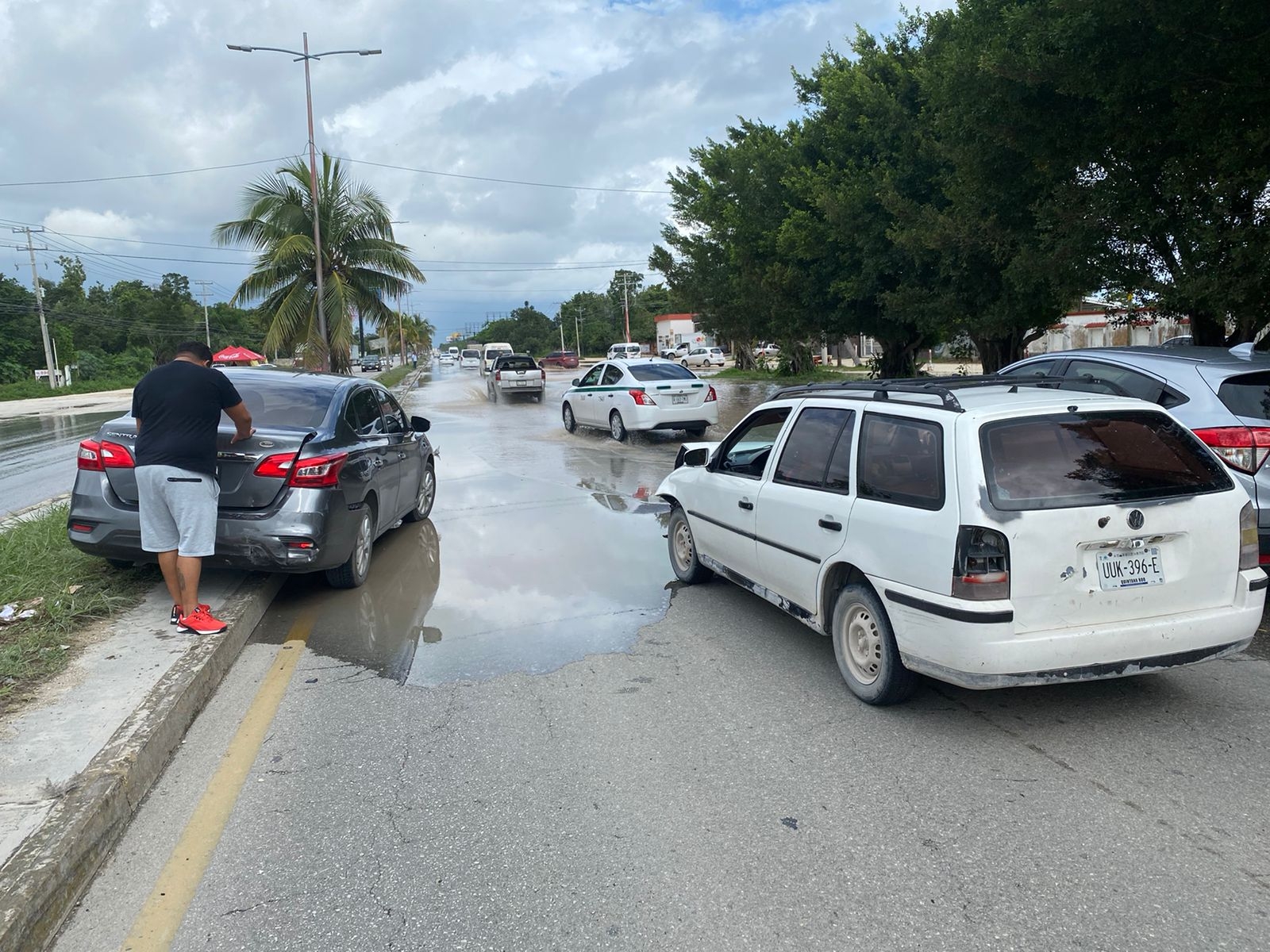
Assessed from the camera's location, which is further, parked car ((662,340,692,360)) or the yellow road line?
parked car ((662,340,692,360))

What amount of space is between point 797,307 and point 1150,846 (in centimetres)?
2103

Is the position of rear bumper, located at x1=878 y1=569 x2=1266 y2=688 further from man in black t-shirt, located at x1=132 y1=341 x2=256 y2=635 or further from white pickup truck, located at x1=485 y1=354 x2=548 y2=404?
white pickup truck, located at x1=485 y1=354 x2=548 y2=404

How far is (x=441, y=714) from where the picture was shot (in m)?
4.84

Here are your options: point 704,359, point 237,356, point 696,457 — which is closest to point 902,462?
point 696,457

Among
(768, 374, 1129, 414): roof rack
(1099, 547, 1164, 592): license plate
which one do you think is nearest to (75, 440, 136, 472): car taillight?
(768, 374, 1129, 414): roof rack

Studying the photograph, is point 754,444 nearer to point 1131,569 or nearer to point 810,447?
point 810,447

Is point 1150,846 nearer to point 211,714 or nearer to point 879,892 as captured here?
point 879,892

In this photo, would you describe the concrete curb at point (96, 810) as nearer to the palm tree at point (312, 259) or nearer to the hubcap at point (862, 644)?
the hubcap at point (862, 644)

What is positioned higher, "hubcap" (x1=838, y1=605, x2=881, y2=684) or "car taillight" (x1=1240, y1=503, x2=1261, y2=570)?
"car taillight" (x1=1240, y1=503, x2=1261, y2=570)

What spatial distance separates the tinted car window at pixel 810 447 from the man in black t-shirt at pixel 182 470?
11.1 ft

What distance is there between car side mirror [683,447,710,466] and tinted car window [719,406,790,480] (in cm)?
25

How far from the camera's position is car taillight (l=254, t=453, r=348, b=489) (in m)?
6.43

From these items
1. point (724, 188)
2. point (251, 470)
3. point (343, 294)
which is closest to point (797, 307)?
point (724, 188)

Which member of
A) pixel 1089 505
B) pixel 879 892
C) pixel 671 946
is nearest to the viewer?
pixel 671 946
